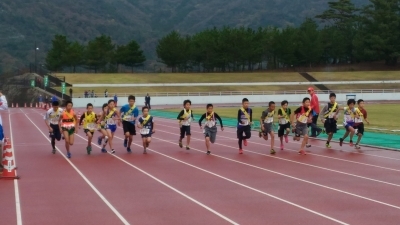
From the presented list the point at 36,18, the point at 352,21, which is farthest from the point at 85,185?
the point at 36,18

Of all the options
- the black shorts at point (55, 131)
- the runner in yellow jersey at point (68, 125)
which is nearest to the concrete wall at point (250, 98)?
the black shorts at point (55, 131)

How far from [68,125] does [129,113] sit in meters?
1.96

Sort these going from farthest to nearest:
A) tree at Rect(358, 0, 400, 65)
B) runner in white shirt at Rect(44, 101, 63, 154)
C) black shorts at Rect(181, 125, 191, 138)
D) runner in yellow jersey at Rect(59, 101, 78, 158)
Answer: tree at Rect(358, 0, 400, 65) → black shorts at Rect(181, 125, 191, 138) → runner in white shirt at Rect(44, 101, 63, 154) → runner in yellow jersey at Rect(59, 101, 78, 158)

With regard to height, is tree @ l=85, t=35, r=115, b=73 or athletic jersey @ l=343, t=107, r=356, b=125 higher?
tree @ l=85, t=35, r=115, b=73

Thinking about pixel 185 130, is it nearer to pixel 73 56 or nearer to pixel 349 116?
pixel 349 116

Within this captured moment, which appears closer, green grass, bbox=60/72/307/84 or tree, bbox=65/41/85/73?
green grass, bbox=60/72/307/84

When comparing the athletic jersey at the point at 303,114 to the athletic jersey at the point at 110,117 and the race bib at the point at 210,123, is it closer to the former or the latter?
the race bib at the point at 210,123

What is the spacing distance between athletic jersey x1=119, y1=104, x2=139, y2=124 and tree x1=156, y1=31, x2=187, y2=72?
87503 millimetres

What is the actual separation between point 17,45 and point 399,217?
545 ft

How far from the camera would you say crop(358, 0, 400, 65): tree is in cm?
9712

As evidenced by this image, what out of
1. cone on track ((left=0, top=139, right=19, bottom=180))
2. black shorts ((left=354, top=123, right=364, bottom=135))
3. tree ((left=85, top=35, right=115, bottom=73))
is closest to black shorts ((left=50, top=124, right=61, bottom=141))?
cone on track ((left=0, top=139, right=19, bottom=180))

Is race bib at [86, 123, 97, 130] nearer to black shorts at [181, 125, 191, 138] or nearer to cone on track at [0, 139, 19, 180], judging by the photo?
black shorts at [181, 125, 191, 138]

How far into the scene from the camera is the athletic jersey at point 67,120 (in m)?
17.8

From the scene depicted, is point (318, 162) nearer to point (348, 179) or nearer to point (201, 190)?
point (348, 179)
